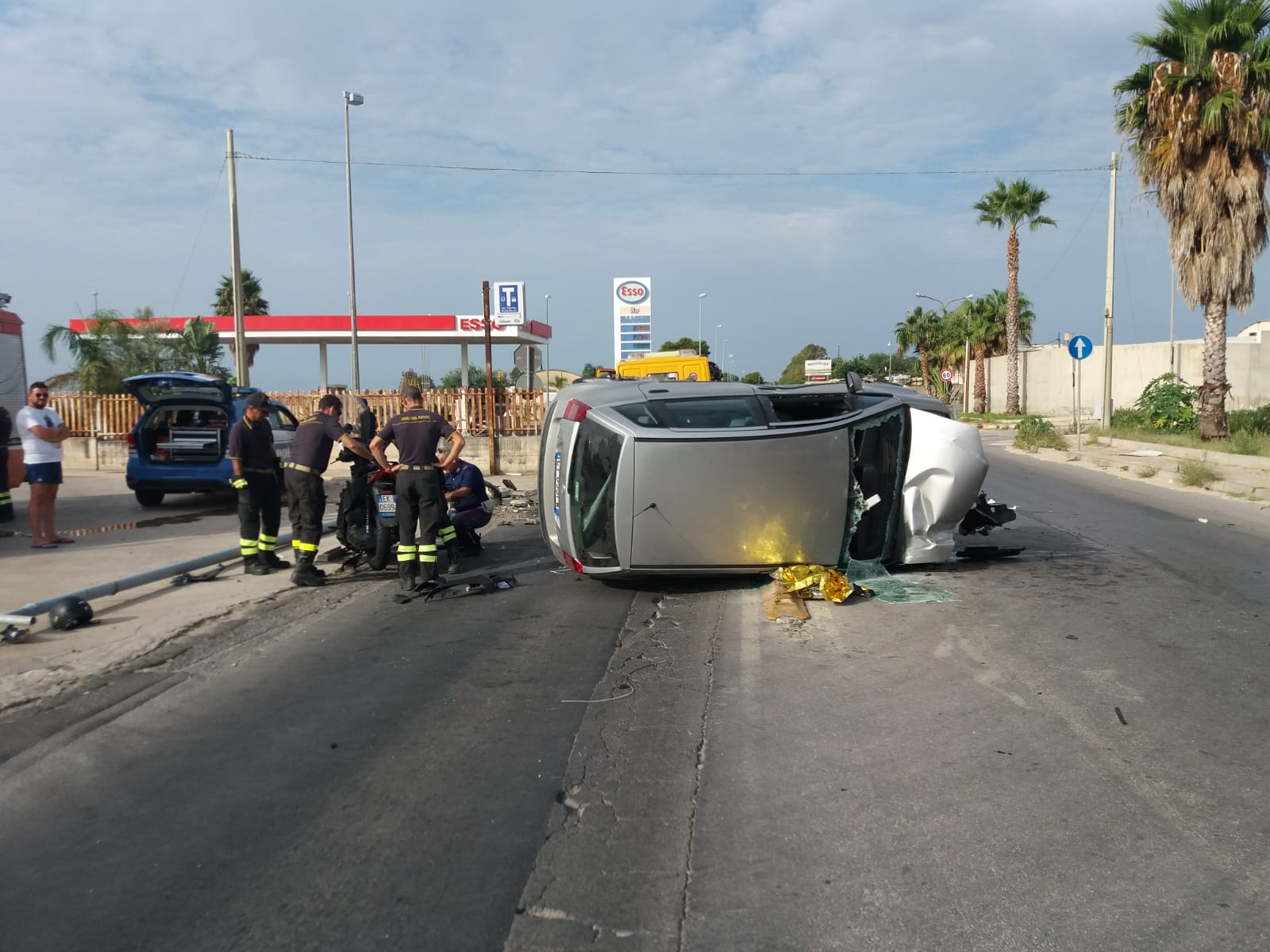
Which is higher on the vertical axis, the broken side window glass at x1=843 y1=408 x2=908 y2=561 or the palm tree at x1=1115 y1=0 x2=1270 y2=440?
the palm tree at x1=1115 y1=0 x2=1270 y2=440

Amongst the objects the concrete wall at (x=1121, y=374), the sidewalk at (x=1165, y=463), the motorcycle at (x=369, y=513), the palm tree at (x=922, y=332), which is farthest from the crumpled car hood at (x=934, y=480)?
the palm tree at (x=922, y=332)

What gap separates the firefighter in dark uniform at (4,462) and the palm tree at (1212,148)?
24.2 metres

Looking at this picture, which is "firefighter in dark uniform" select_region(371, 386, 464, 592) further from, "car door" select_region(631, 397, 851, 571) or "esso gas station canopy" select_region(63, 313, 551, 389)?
"esso gas station canopy" select_region(63, 313, 551, 389)

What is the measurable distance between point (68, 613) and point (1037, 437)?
25.8m

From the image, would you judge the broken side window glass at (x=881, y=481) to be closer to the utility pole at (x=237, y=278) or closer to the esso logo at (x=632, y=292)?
the utility pole at (x=237, y=278)

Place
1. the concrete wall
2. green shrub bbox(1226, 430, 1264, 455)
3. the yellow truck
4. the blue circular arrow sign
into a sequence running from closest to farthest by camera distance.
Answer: the yellow truck, green shrub bbox(1226, 430, 1264, 455), the blue circular arrow sign, the concrete wall


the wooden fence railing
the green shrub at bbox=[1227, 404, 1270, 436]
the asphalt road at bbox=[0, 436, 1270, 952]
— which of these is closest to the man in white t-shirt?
the asphalt road at bbox=[0, 436, 1270, 952]

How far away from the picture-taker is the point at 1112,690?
18.7 feet

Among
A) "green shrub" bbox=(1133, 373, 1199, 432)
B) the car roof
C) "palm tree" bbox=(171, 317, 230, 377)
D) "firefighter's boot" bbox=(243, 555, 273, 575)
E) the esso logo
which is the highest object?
the esso logo

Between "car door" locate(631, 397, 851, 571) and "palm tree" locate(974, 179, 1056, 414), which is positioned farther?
"palm tree" locate(974, 179, 1056, 414)

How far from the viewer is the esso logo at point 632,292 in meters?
51.6

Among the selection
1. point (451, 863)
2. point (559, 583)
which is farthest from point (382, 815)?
point (559, 583)

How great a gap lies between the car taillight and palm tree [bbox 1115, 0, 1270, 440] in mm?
20955

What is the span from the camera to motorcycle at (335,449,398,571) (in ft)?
31.7
